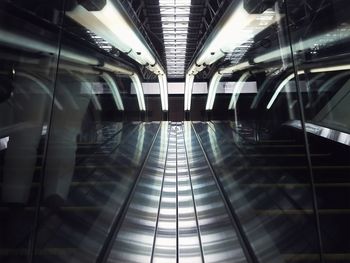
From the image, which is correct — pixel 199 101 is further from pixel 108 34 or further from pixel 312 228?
pixel 312 228

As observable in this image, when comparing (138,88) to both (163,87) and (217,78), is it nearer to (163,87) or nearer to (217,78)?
(217,78)

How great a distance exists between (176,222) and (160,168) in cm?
169

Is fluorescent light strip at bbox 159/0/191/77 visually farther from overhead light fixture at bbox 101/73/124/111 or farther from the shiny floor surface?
the shiny floor surface

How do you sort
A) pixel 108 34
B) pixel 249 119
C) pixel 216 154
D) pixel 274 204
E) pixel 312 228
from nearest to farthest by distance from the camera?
pixel 312 228 → pixel 274 204 → pixel 108 34 → pixel 216 154 → pixel 249 119

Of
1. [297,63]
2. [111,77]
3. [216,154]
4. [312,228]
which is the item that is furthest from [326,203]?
[111,77]

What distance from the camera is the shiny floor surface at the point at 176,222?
2227mm

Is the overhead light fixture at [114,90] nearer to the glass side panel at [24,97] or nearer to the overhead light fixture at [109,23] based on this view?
the overhead light fixture at [109,23]

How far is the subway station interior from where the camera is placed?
6.78 ft

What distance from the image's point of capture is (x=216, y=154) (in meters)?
4.86

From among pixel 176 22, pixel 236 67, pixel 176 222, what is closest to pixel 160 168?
pixel 176 222

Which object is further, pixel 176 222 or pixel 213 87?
pixel 213 87

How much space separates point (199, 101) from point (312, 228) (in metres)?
18.4

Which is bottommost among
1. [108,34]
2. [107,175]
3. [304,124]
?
[107,175]

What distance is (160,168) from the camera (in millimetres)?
4414
